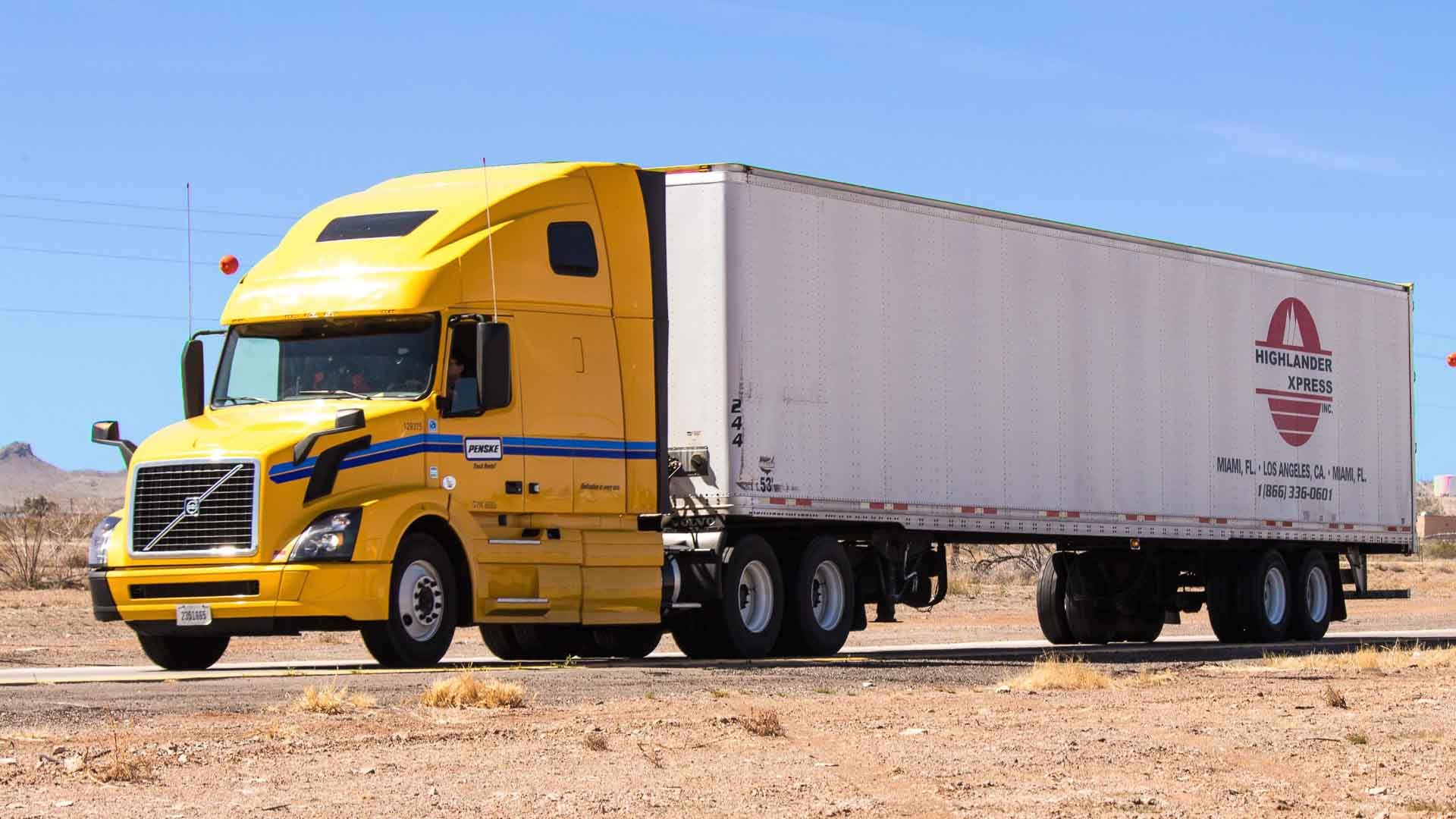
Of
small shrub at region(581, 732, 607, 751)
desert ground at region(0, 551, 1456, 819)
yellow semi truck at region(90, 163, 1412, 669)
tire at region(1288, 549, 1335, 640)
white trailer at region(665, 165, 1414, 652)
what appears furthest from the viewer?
tire at region(1288, 549, 1335, 640)

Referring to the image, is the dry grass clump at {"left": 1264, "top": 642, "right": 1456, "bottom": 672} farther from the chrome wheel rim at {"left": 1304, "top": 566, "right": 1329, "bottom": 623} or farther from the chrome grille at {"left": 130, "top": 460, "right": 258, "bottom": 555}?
the chrome grille at {"left": 130, "top": 460, "right": 258, "bottom": 555}

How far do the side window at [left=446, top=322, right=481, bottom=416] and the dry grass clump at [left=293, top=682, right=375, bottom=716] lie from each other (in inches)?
181

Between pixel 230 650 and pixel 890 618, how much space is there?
383 inches

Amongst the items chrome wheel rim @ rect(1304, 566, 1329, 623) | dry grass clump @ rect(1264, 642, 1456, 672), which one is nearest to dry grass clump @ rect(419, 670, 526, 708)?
dry grass clump @ rect(1264, 642, 1456, 672)

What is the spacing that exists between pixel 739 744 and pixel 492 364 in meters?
6.79

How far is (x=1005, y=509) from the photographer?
23.4m

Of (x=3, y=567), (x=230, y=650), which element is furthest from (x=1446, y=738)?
(x=3, y=567)

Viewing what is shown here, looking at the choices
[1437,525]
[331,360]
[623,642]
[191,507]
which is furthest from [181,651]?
[1437,525]

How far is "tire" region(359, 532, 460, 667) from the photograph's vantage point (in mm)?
17938

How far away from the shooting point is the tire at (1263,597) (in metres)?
27.7

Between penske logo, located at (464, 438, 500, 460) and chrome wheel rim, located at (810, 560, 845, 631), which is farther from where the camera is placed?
chrome wheel rim, located at (810, 560, 845, 631)

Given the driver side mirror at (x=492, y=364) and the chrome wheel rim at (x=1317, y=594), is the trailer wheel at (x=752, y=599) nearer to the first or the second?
the driver side mirror at (x=492, y=364)

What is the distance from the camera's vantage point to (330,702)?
13.5 meters

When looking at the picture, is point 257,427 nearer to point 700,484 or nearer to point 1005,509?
point 700,484
